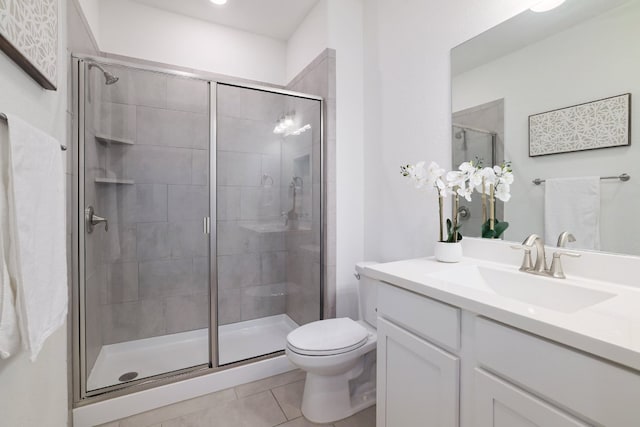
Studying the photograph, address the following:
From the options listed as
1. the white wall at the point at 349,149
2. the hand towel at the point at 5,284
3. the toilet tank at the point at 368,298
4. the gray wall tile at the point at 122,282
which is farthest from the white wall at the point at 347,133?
the hand towel at the point at 5,284

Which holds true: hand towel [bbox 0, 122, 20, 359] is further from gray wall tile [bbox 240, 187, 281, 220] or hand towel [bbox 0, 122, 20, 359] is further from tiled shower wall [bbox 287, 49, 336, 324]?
tiled shower wall [bbox 287, 49, 336, 324]

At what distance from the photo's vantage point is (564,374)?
0.63m

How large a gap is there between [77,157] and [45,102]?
1.53ft

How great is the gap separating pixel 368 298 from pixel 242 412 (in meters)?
0.95

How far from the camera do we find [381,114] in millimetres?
2018

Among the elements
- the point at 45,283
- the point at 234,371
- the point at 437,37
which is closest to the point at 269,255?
the point at 234,371

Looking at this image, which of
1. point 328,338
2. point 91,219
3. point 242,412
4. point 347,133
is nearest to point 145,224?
point 91,219

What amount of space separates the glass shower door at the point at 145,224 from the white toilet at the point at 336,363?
808 mm

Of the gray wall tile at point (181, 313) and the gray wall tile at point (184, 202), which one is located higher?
the gray wall tile at point (184, 202)

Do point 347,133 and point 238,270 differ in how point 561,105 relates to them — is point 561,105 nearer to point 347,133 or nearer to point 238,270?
point 347,133

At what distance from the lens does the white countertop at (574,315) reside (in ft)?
1.88

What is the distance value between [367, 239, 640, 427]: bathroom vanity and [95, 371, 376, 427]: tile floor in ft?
1.77

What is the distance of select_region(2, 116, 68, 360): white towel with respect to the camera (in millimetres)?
746

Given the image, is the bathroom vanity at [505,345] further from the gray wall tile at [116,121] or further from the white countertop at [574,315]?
the gray wall tile at [116,121]
